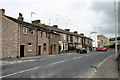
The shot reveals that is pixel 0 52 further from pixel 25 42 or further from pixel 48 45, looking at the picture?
pixel 48 45

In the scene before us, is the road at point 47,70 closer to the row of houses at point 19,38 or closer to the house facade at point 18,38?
the house facade at point 18,38

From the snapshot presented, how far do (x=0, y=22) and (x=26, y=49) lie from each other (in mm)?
7301

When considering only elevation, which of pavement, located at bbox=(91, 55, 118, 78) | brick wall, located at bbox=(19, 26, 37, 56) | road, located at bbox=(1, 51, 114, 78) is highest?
brick wall, located at bbox=(19, 26, 37, 56)

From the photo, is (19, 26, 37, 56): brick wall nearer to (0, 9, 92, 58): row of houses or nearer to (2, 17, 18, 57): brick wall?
(0, 9, 92, 58): row of houses

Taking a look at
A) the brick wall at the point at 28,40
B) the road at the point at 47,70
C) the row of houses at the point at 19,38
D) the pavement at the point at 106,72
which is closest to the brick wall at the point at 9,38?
the row of houses at the point at 19,38

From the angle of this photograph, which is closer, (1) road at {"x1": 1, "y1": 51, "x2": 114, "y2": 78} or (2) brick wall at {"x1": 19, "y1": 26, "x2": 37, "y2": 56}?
(1) road at {"x1": 1, "y1": 51, "x2": 114, "y2": 78}

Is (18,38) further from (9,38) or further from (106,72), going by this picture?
(106,72)

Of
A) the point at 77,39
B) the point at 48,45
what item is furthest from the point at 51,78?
the point at 77,39

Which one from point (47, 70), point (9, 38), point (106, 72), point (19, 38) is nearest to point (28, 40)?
point (19, 38)

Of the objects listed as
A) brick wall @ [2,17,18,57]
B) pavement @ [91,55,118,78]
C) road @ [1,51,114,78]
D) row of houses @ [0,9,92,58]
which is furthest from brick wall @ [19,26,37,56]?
pavement @ [91,55,118,78]

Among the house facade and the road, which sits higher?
the house facade

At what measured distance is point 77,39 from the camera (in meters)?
54.0

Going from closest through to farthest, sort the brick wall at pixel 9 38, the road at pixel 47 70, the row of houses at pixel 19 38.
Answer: the road at pixel 47 70, the brick wall at pixel 9 38, the row of houses at pixel 19 38

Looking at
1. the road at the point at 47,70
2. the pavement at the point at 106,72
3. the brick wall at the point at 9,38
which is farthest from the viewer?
the brick wall at the point at 9,38
